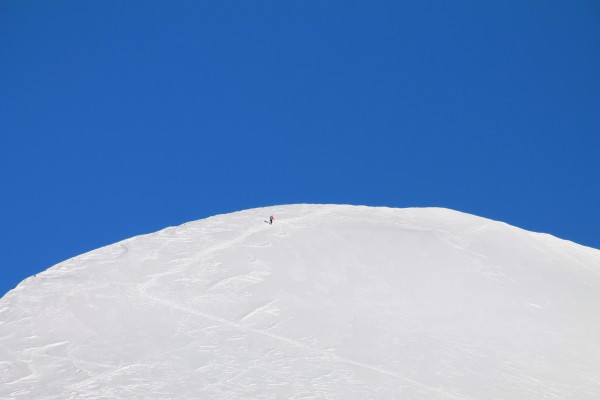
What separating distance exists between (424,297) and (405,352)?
134 inches

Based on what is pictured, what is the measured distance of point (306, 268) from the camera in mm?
22531

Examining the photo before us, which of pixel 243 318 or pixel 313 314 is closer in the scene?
pixel 243 318

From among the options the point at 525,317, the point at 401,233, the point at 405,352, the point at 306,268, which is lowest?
the point at 405,352

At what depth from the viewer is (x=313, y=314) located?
20000 mm

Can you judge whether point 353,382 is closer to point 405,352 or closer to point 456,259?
point 405,352

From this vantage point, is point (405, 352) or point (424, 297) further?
point (424, 297)

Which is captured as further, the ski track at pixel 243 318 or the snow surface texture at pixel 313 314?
the ski track at pixel 243 318

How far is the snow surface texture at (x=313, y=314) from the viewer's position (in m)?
16.8

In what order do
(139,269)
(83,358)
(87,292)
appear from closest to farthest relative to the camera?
(83,358)
(87,292)
(139,269)

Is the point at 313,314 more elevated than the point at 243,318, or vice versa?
the point at 313,314

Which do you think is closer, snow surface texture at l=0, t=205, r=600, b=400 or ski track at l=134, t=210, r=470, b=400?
snow surface texture at l=0, t=205, r=600, b=400

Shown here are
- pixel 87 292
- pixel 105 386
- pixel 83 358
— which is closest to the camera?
pixel 105 386

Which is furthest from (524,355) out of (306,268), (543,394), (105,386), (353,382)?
(105,386)

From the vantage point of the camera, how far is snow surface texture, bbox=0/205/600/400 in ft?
55.1
